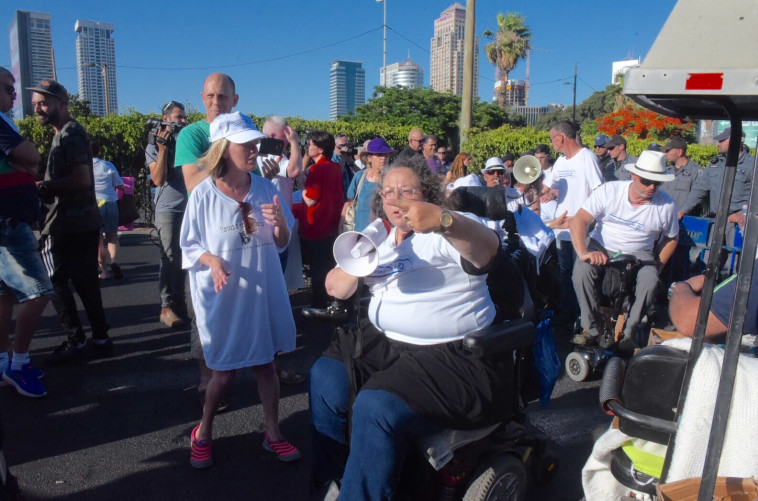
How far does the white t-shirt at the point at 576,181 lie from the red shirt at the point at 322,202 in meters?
2.42

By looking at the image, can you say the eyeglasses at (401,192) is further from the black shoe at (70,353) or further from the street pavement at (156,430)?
the black shoe at (70,353)

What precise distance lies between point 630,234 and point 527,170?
161 centimetres

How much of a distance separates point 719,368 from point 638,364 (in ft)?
0.82

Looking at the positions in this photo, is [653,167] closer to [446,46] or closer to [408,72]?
[446,46]

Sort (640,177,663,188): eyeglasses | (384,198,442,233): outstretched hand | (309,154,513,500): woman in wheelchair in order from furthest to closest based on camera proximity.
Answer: (640,177,663,188): eyeglasses, (309,154,513,500): woman in wheelchair, (384,198,442,233): outstretched hand

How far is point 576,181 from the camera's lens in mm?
6332

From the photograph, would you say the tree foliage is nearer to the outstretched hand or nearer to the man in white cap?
the man in white cap

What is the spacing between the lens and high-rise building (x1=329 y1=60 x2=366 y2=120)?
158m

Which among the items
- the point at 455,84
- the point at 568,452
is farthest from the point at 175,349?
the point at 455,84

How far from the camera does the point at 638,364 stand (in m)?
1.99

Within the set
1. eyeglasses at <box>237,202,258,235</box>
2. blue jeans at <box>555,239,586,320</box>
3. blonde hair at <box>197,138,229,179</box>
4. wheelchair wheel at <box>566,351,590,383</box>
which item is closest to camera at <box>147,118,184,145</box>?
blonde hair at <box>197,138,229,179</box>

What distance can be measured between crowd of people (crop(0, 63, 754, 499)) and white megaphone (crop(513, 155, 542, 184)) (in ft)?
2.97

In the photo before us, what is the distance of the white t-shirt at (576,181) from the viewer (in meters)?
6.25

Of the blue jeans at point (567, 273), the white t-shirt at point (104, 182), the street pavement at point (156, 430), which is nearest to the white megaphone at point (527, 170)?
the blue jeans at point (567, 273)
